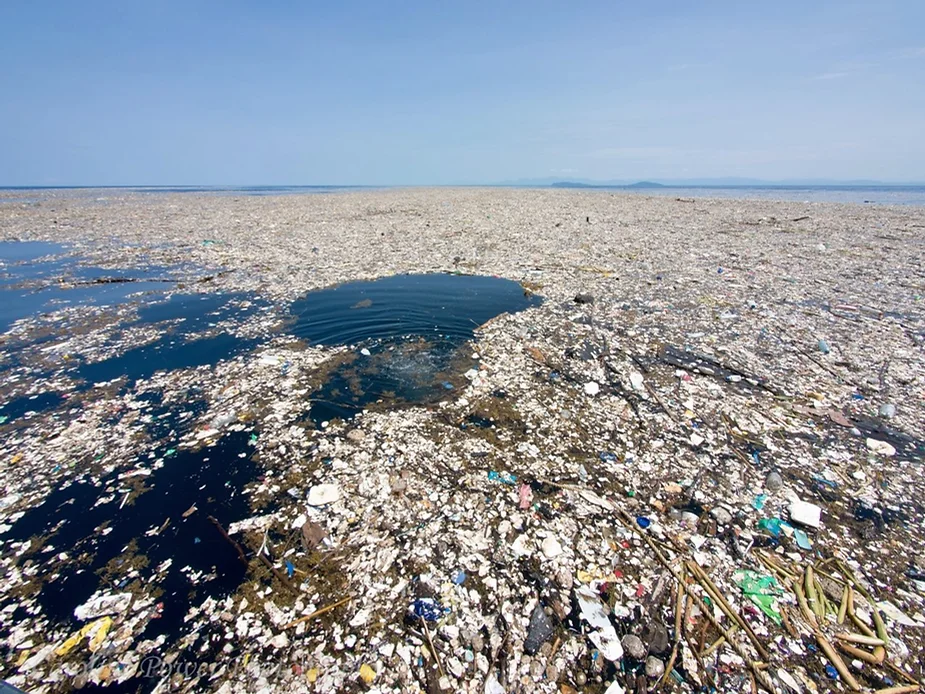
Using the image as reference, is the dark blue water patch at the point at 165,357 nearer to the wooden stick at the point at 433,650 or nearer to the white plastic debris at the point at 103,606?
the white plastic debris at the point at 103,606

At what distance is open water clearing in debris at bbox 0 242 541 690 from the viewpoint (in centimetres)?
279

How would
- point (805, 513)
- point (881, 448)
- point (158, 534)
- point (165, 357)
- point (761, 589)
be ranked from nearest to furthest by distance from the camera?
point (761, 589)
point (158, 534)
point (805, 513)
point (881, 448)
point (165, 357)

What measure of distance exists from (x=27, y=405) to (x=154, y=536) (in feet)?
10.7

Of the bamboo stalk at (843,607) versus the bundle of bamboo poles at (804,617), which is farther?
the bamboo stalk at (843,607)

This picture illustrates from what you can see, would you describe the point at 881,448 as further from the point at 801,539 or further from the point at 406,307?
the point at 406,307

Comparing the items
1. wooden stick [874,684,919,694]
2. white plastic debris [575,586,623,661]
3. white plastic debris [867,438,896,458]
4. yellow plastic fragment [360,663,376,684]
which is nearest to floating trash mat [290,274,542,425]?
yellow plastic fragment [360,663,376,684]

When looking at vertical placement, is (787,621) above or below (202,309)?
below

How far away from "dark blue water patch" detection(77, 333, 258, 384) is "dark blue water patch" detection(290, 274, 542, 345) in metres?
1.07

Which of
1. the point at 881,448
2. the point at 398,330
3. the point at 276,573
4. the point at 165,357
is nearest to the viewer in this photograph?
the point at 276,573

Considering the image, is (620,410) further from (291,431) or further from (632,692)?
(291,431)

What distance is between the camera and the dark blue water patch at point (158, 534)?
2.67 meters

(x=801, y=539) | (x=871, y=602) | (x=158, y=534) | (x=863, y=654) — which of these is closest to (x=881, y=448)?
(x=801, y=539)

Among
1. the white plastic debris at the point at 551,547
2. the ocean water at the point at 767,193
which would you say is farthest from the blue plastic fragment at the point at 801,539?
the ocean water at the point at 767,193

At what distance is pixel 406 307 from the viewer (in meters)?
8.07
